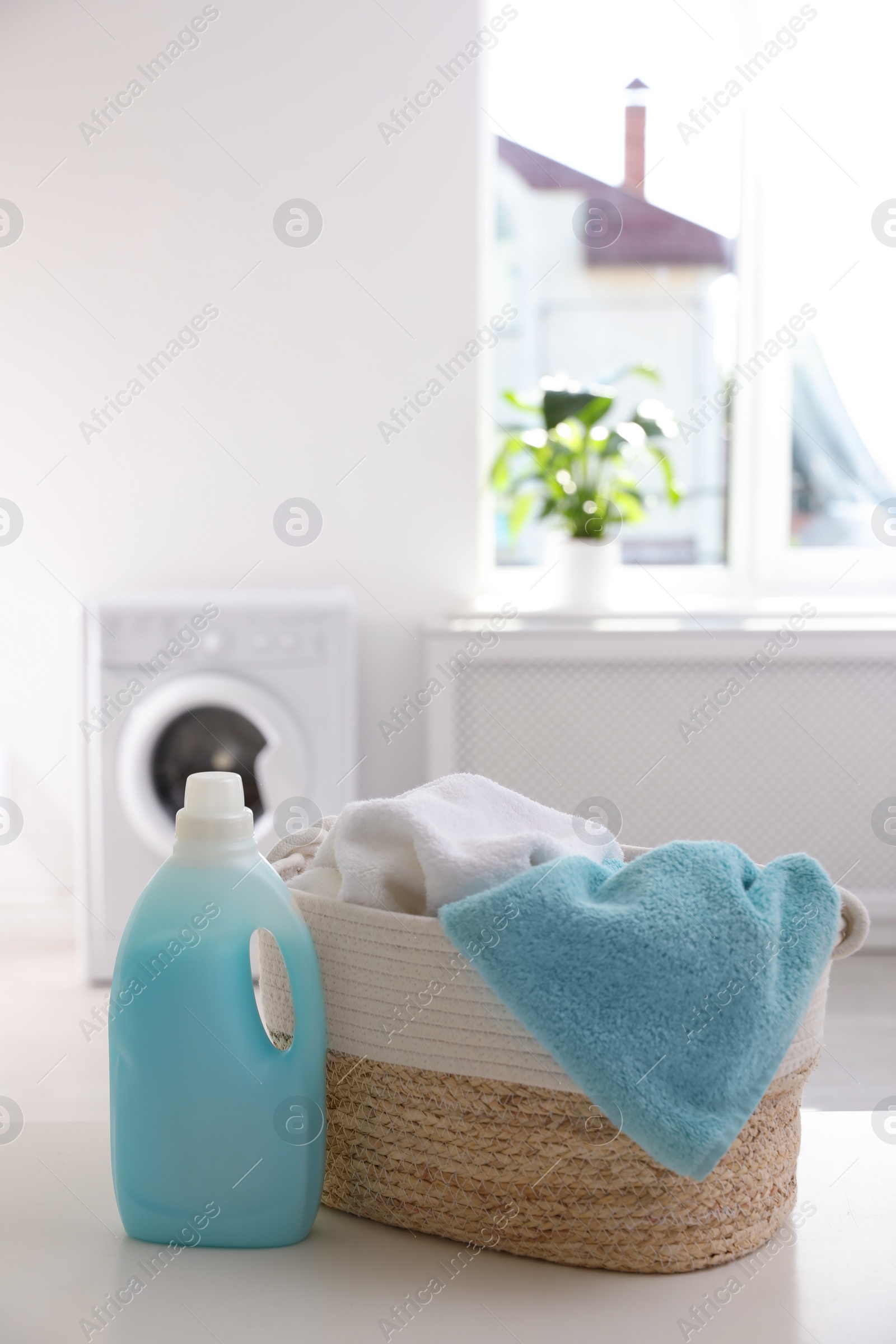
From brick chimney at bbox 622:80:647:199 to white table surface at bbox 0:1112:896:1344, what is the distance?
286 centimetres

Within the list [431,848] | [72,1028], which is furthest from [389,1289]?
[72,1028]

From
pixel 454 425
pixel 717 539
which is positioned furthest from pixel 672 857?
pixel 717 539

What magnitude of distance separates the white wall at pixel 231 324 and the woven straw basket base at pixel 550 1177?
2.24 metres

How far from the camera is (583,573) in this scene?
273cm

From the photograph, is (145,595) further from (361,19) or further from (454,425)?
(361,19)

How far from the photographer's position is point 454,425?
2.78 metres

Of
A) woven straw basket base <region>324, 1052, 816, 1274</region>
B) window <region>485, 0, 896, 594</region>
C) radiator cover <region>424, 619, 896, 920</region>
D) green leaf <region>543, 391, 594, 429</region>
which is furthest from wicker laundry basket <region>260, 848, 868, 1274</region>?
window <region>485, 0, 896, 594</region>

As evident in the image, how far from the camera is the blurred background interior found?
2.45 m

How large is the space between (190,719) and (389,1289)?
198 centimetres

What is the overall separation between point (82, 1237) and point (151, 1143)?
0.07 metres

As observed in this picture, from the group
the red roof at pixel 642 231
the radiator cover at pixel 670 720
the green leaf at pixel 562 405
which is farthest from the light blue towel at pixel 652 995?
the red roof at pixel 642 231

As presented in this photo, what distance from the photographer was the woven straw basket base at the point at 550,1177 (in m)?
0.52

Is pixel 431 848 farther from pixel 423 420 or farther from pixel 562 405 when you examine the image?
pixel 423 420

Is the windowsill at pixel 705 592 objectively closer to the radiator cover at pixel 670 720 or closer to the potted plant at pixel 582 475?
the potted plant at pixel 582 475
